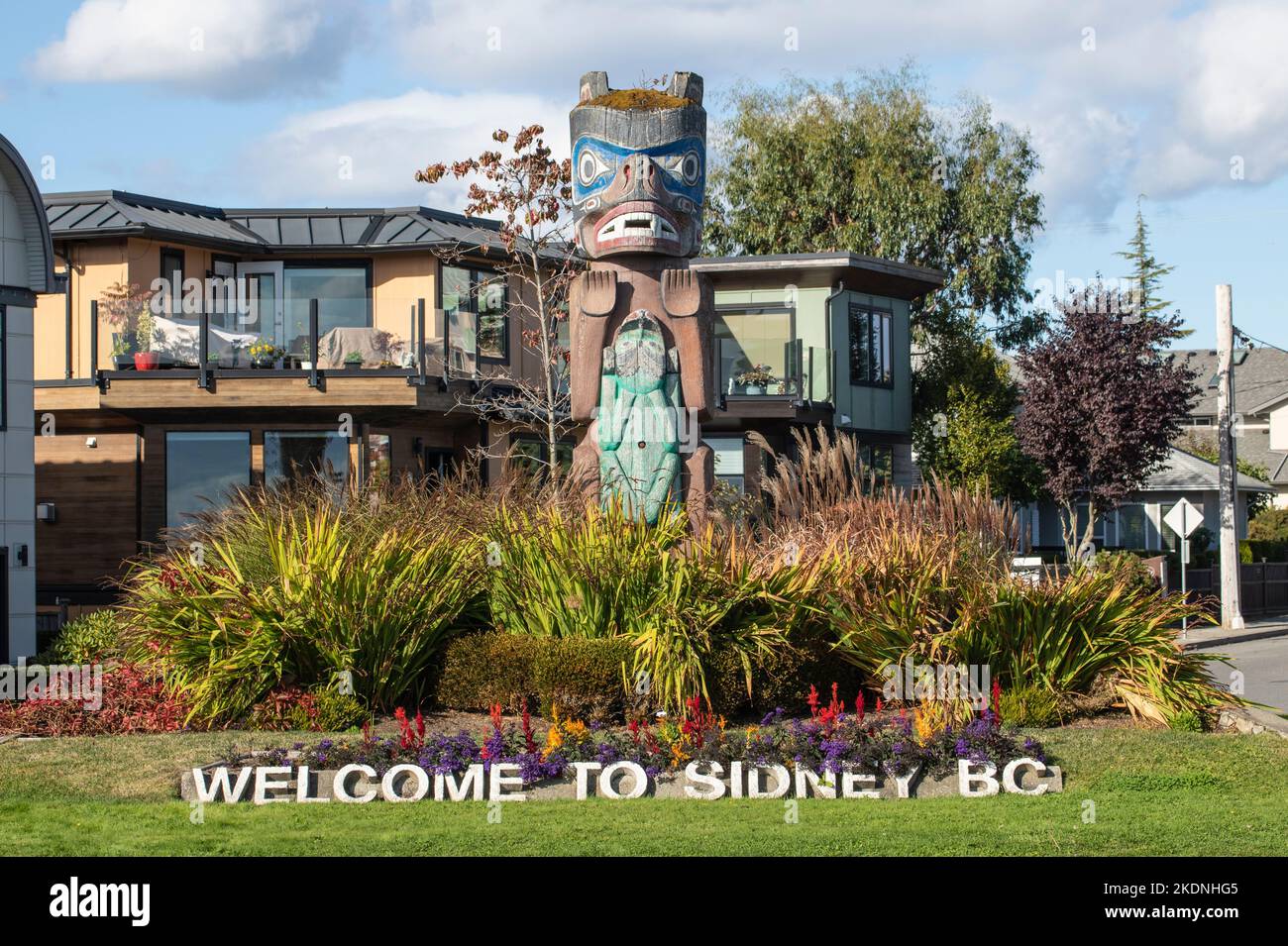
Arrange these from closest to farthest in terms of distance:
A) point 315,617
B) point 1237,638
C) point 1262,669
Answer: point 315,617
point 1262,669
point 1237,638

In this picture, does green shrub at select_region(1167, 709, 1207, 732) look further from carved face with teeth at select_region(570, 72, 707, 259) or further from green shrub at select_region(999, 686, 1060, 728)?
carved face with teeth at select_region(570, 72, 707, 259)

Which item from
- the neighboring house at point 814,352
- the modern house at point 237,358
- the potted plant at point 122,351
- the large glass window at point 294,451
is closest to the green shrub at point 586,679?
the modern house at point 237,358

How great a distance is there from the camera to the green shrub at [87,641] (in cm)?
1731

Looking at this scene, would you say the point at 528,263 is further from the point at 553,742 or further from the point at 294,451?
the point at 553,742

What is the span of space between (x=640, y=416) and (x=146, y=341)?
1269 cm

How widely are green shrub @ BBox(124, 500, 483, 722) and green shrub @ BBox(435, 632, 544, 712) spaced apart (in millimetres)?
296

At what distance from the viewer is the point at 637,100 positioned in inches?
669

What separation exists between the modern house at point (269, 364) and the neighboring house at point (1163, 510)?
12.3 meters

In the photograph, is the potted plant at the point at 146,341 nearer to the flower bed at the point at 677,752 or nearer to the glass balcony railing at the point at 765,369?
the glass balcony railing at the point at 765,369

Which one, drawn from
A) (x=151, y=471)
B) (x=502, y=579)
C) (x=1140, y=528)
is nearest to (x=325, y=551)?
(x=502, y=579)

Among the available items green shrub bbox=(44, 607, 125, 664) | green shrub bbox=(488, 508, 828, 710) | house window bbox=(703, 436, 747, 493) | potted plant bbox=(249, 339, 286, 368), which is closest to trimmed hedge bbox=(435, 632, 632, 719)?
green shrub bbox=(488, 508, 828, 710)

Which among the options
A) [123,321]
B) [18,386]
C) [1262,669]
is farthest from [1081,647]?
[123,321]

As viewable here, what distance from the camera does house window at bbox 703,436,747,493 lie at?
33625 millimetres

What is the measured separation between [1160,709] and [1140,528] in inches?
1319
